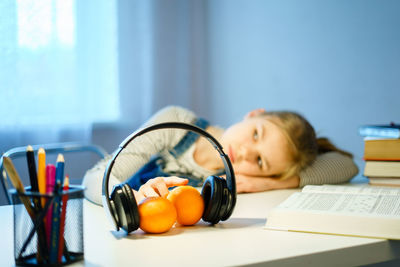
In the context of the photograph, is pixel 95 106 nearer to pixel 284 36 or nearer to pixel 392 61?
pixel 284 36

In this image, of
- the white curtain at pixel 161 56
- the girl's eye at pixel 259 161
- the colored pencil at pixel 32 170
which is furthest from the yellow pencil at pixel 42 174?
the white curtain at pixel 161 56

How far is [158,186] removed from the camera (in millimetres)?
793

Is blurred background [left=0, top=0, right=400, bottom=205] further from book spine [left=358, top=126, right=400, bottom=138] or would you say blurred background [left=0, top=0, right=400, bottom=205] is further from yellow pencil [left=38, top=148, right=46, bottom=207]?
yellow pencil [left=38, top=148, right=46, bottom=207]

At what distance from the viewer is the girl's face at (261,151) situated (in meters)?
1.28

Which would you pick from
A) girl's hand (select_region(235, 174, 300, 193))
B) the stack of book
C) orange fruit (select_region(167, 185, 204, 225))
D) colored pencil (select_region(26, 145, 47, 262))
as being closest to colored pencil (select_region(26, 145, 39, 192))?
colored pencil (select_region(26, 145, 47, 262))

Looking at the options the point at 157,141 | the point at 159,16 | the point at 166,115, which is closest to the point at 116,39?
the point at 159,16

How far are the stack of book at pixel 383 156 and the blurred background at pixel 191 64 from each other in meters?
0.54

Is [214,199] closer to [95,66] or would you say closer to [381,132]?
[381,132]

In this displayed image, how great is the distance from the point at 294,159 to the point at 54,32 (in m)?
1.57

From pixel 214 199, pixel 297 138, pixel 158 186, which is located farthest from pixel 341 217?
pixel 297 138

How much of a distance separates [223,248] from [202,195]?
16cm

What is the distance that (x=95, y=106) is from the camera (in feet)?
8.32

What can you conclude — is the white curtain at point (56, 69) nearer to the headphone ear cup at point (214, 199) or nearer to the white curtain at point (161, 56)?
the white curtain at point (161, 56)

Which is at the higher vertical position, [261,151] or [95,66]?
[95,66]
